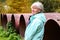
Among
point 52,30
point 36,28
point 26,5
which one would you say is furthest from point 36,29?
point 26,5

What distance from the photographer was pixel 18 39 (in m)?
11.4

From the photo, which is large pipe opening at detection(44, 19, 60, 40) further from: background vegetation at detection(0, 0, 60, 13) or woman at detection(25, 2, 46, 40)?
background vegetation at detection(0, 0, 60, 13)

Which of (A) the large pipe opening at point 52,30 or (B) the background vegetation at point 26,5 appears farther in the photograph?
(B) the background vegetation at point 26,5

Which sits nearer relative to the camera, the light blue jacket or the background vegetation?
the light blue jacket

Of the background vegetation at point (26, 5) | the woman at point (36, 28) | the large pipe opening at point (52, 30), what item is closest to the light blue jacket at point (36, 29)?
the woman at point (36, 28)

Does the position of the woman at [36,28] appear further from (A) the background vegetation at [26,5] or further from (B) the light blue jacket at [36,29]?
(A) the background vegetation at [26,5]

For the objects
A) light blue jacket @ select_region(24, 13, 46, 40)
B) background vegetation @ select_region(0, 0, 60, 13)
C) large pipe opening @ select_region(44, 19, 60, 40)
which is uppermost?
large pipe opening @ select_region(44, 19, 60, 40)

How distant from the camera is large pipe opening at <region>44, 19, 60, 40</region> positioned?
349 cm

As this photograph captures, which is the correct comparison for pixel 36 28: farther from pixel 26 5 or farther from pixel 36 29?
pixel 26 5

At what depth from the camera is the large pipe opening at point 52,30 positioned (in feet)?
11.5

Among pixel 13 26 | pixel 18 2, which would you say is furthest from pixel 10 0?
pixel 13 26

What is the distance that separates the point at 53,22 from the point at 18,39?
7.93m

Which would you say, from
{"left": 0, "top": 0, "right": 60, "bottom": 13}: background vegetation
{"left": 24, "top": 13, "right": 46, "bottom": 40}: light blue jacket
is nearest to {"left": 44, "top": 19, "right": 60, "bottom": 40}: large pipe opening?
{"left": 24, "top": 13, "right": 46, "bottom": 40}: light blue jacket

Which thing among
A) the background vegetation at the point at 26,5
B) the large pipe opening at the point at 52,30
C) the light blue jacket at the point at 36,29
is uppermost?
the large pipe opening at the point at 52,30
